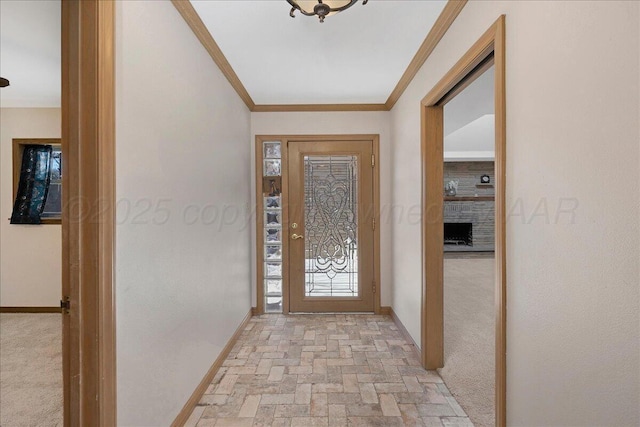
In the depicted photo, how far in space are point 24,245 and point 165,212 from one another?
143 inches

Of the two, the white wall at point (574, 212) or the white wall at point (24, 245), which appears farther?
the white wall at point (24, 245)

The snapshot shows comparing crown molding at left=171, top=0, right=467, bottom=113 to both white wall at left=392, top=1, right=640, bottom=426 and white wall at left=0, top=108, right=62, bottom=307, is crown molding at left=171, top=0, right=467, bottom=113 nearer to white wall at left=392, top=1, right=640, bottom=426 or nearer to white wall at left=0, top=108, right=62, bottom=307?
white wall at left=392, top=1, right=640, bottom=426

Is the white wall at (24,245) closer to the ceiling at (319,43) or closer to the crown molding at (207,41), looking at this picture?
the crown molding at (207,41)

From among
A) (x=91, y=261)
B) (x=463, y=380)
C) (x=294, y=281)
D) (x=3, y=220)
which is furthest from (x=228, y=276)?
(x=3, y=220)

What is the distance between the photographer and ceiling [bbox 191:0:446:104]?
2.12 meters

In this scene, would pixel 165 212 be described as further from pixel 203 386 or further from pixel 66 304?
pixel 203 386

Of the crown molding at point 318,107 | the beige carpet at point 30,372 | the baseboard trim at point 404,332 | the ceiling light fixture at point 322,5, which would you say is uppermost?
the crown molding at point 318,107

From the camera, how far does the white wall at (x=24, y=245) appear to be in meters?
4.03

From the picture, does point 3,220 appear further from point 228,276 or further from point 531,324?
point 531,324

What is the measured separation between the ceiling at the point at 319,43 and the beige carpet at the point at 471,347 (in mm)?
2609

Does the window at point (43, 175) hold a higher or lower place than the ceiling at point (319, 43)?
lower

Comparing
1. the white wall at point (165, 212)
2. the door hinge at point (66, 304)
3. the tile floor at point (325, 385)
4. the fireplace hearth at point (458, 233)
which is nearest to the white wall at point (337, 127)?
the tile floor at point (325, 385)

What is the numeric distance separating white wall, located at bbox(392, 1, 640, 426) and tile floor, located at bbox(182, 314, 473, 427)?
89 centimetres

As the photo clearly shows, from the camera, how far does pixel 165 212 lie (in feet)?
5.88
